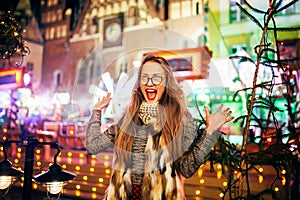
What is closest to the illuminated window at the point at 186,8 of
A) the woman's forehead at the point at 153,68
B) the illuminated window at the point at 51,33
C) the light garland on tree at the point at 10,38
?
the illuminated window at the point at 51,33

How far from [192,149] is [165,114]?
302 mm

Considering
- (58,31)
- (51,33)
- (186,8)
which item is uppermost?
(58,31)

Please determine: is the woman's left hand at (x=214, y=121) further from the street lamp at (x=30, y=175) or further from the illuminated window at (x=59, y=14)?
the illuminated window at (x=59, y=14)

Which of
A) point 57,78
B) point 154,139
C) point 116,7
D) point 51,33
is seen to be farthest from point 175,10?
point 154,139

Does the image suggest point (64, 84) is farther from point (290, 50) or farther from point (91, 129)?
point (91, 129)

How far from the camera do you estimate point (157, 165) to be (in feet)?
6.84

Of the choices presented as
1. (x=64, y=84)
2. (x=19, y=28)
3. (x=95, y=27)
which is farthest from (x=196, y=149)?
(x=95, y=27)

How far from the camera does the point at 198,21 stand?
1316cm

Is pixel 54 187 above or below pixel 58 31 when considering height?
below

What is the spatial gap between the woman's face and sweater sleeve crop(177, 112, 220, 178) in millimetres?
301

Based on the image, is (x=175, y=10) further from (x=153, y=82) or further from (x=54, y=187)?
(x=54, y=187)

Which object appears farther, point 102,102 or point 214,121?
point 102,102

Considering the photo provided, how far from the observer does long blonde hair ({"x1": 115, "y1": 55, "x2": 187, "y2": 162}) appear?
2109 millimetres

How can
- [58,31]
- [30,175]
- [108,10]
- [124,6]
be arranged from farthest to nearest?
[58,31]
[108,10]
[124,6]
[30,175]
